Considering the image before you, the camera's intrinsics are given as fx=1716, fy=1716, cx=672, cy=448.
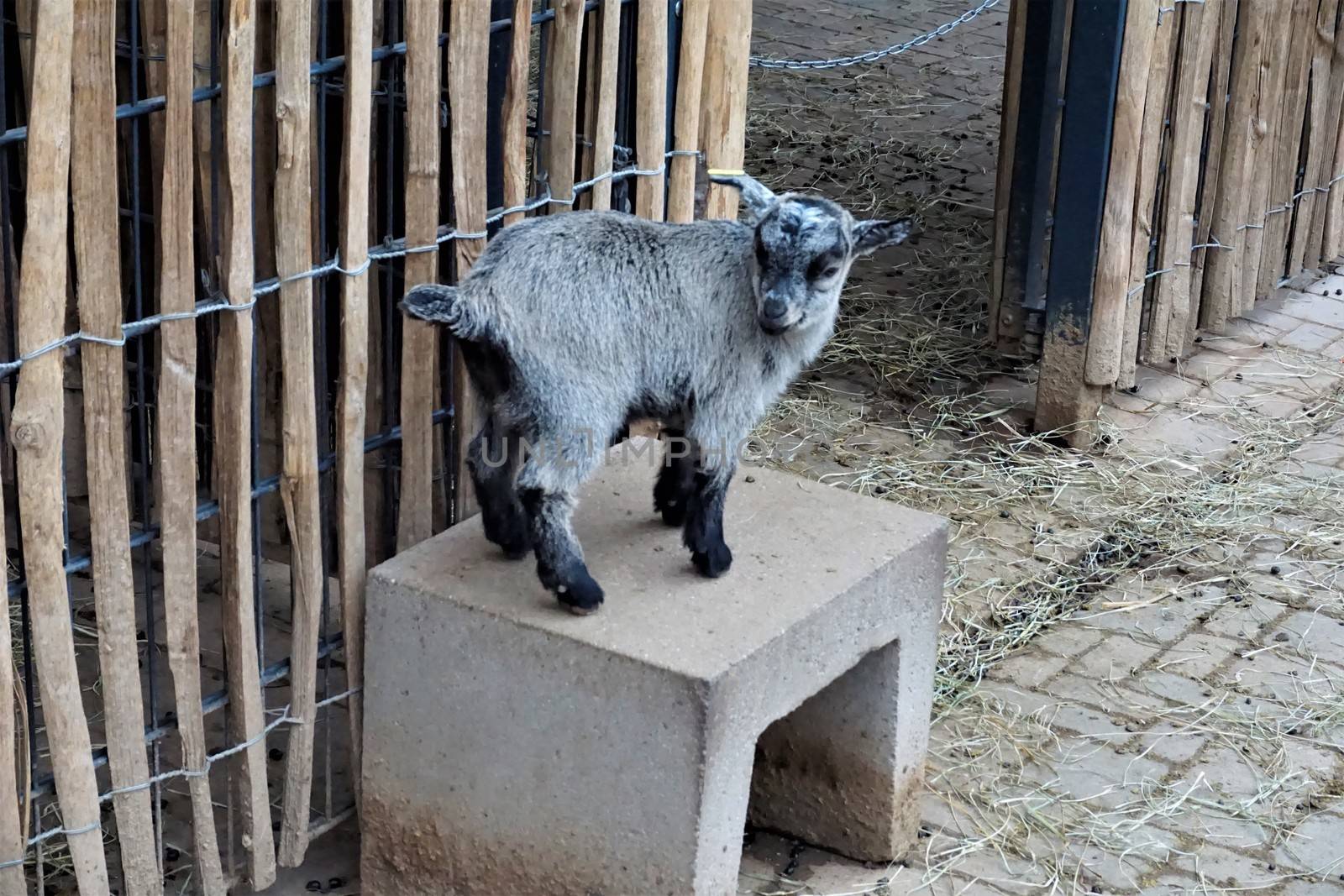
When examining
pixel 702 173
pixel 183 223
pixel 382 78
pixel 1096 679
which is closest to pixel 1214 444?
pixel 1096 679

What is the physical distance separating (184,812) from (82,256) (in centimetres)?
169

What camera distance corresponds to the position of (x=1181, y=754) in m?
4.65

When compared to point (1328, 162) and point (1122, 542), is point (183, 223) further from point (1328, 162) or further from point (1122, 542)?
point (1328, 162)

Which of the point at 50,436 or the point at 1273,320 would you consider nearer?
the point at 50,436

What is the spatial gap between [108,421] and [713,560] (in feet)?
4.24

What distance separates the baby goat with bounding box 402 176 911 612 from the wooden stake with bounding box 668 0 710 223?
83cm

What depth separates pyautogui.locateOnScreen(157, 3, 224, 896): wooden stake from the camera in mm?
3209

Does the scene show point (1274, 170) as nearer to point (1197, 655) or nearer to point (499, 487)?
point (1197, 655)

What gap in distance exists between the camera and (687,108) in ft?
14.9

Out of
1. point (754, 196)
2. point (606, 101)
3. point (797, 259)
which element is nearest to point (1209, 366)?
point (606, 101)

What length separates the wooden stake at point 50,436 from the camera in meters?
2.96

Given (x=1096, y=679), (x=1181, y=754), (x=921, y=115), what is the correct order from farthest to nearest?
1. (x=921, y=115)
2. (x=1096, y=679)
3. (x=1181, y=754)

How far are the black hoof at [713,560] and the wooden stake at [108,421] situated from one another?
1.19 m

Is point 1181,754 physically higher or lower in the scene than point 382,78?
lower
